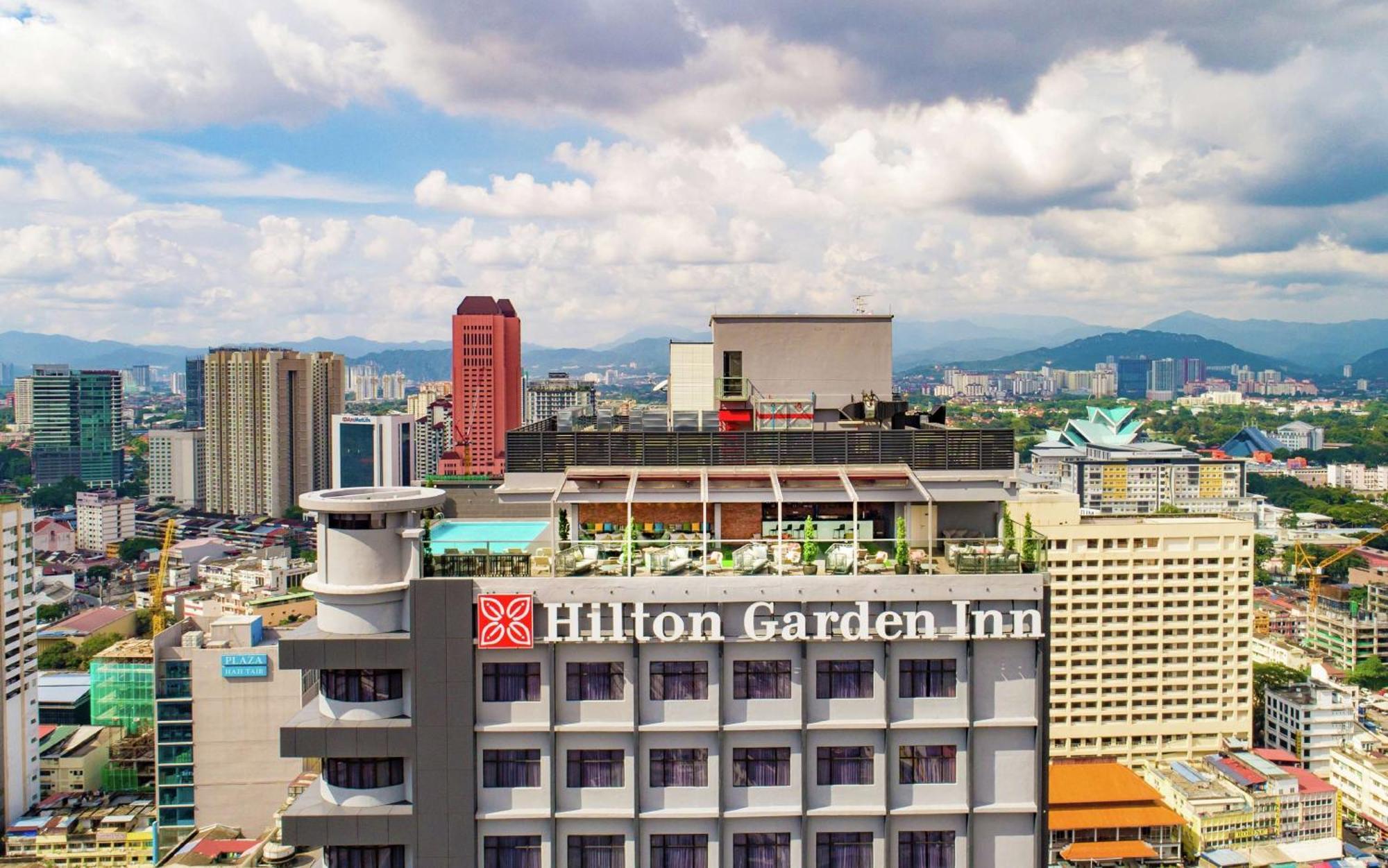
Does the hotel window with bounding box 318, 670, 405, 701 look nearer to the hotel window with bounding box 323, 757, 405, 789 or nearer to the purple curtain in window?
the hotel window with bounding box 323, 757, 405, 789

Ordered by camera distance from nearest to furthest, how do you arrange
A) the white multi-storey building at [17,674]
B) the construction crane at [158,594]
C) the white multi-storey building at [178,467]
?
the white multi-storey building at [17,674]
the construction crane at [158,594]
the white multi-storey building at [178,467]

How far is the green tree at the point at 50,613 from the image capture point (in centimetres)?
10788

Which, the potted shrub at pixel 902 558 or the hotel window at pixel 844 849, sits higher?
the potted shrub at pixel 902 558

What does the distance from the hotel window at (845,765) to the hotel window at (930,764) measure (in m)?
0.50

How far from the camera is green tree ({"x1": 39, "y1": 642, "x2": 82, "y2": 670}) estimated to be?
90.6 metres

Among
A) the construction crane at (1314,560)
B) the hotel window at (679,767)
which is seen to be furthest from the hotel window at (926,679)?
the construction crane at (1314,560)

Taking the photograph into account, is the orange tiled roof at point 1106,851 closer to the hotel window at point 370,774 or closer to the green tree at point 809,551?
the green tree at point 809,551

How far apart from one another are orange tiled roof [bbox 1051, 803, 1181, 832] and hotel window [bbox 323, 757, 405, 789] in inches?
1755

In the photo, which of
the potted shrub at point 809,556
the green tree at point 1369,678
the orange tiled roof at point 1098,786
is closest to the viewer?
the potted shrub at point 809,556

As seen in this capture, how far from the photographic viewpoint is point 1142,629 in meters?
61.0

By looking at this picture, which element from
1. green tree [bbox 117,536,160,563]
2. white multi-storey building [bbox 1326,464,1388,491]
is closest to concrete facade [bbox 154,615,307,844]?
green tree [bbox 117,536,160,563]

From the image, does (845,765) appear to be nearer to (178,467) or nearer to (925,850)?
(925,850)

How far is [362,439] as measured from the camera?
16038 centimetres

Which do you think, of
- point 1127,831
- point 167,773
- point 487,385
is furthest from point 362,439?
point 1127,831
